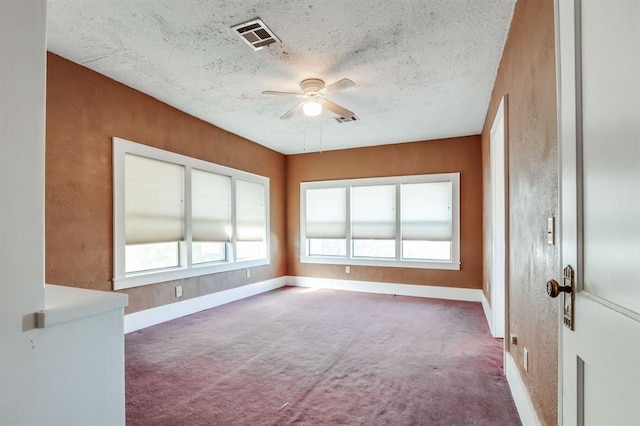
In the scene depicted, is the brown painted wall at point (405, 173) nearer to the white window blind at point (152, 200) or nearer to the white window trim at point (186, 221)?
the white window trim at point (186, 221)

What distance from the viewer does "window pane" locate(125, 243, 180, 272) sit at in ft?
12.6

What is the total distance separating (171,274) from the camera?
4.24 metres

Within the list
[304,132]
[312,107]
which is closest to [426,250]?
[304,132]

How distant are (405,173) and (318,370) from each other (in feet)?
13.5

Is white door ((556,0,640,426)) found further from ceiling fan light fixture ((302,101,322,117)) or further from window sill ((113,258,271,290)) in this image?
window sill ((113,258,271,290))

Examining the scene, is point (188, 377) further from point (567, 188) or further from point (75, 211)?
point (567, 188)

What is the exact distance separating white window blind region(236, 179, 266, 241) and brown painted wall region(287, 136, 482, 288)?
877mm

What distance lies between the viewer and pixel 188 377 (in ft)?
8.69

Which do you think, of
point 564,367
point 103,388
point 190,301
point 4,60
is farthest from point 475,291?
point 4,60

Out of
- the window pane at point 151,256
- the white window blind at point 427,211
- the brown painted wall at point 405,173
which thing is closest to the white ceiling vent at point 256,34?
the window pane at point 151,256

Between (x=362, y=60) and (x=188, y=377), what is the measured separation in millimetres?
3151

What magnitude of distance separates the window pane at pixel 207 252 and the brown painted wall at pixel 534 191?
12.8 feet

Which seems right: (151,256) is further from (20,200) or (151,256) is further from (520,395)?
(520,395)

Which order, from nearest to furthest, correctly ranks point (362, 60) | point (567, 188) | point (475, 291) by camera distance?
point (567, 188)
point (362, 60)
point (475, 291)
